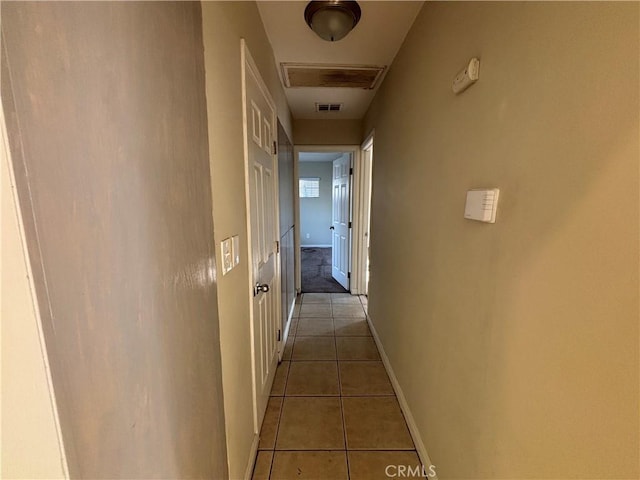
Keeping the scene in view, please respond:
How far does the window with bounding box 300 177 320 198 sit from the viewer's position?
6.94m

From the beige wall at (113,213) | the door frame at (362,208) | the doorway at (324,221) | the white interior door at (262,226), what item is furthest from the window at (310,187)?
the beige wall at (113,213)

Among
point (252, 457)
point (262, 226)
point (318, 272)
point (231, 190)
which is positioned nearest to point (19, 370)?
point (231, 190)

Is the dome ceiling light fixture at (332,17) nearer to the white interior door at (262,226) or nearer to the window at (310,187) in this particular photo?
the white interior door at (262,226)

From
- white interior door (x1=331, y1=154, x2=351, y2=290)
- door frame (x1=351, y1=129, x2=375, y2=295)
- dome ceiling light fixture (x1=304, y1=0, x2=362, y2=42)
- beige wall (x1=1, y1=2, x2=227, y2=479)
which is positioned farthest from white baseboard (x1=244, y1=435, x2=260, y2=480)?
white interior door (x1=331, y1=154, x2=351, y2=290)

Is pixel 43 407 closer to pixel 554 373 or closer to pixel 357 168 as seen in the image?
pixel 554 373

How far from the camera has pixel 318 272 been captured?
16.1 ft

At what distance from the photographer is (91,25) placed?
40 centimetres

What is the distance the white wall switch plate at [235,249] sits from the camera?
1.06 m

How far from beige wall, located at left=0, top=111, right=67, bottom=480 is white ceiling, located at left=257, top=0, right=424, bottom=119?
5.45ft

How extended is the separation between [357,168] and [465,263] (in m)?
2.58

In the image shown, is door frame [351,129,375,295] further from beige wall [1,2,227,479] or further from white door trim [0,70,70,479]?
white door trim [0,70,70,479]

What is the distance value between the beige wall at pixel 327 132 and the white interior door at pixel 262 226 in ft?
5.04

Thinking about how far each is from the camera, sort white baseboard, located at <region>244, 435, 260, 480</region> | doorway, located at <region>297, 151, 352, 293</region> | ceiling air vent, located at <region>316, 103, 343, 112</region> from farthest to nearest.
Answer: doorway, located at <region>297, 151, 352, 293</region>
ceiling air vent, located at <region>316, 103, 343, 112</region>
white baseboard, located at <region>244, 435, 260, 480</region>

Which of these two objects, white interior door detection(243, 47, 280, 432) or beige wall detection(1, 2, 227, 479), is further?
white interior door detection(243, 47, 280, 432)
